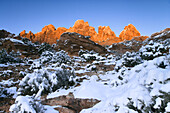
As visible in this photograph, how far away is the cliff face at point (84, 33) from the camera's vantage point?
268ft

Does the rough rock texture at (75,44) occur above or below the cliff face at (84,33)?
below

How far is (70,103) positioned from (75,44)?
26839 mm

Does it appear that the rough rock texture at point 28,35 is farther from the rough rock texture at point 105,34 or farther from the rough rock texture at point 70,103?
the rough rock texture at point 70,103

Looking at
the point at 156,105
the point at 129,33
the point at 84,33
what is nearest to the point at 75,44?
the point at 156,105

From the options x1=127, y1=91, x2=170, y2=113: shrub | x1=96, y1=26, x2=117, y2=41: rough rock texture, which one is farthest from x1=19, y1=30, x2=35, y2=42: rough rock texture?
x1=127, y1=91, x2=170, y2=113: shrub

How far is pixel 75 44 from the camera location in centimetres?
3097

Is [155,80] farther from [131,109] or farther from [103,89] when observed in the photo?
[103,89]

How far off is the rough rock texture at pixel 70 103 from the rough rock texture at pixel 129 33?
266 feet

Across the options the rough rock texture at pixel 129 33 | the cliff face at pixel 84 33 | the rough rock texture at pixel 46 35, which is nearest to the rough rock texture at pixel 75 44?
the cliff face at pixel 84 33

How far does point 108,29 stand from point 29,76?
8776 cm

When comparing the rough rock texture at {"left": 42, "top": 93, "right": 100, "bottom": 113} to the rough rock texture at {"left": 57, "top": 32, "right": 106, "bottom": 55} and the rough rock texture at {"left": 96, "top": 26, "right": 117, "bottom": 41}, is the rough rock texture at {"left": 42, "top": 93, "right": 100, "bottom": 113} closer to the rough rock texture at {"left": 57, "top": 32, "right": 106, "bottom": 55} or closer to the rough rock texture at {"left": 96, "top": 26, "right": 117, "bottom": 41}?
the rough rock texture at {"left": 57, "top": 32, "right": 106, "bottom": 55}

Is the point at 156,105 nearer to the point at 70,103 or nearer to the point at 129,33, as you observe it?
the point at 70,103

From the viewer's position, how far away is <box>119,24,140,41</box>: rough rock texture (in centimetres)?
7900

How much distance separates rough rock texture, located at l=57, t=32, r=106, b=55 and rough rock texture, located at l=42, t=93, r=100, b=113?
23303 millimetres
